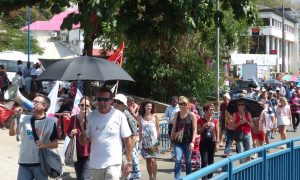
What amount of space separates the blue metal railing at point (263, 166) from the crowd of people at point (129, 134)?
8.3 inches

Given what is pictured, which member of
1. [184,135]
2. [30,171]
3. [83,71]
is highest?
[83,71]

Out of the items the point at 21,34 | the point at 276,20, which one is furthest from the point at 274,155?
the point at 276,20

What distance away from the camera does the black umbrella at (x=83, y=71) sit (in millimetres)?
7108

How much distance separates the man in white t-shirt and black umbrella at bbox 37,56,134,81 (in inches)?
12.6

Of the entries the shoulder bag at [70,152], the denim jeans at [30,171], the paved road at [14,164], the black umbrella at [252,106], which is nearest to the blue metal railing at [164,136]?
the paved road at [14,164]

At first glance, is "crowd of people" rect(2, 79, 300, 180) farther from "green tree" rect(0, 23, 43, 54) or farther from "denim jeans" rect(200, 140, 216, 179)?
"green tree" rect(0, 23, 43, 54)

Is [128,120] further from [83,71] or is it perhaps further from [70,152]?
[83,71]

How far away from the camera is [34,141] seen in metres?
6.96

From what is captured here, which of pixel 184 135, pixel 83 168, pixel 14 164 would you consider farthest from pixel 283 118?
pixel 83 168

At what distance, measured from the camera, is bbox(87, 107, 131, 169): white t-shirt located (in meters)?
6.90

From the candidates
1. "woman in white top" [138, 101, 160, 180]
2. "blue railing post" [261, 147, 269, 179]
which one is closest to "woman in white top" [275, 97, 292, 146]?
"woman in white top" [138, 101, 160, 180]

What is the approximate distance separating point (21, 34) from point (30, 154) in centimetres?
5138

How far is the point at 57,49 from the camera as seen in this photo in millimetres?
61406

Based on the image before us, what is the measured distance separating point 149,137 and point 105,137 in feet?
12.2
